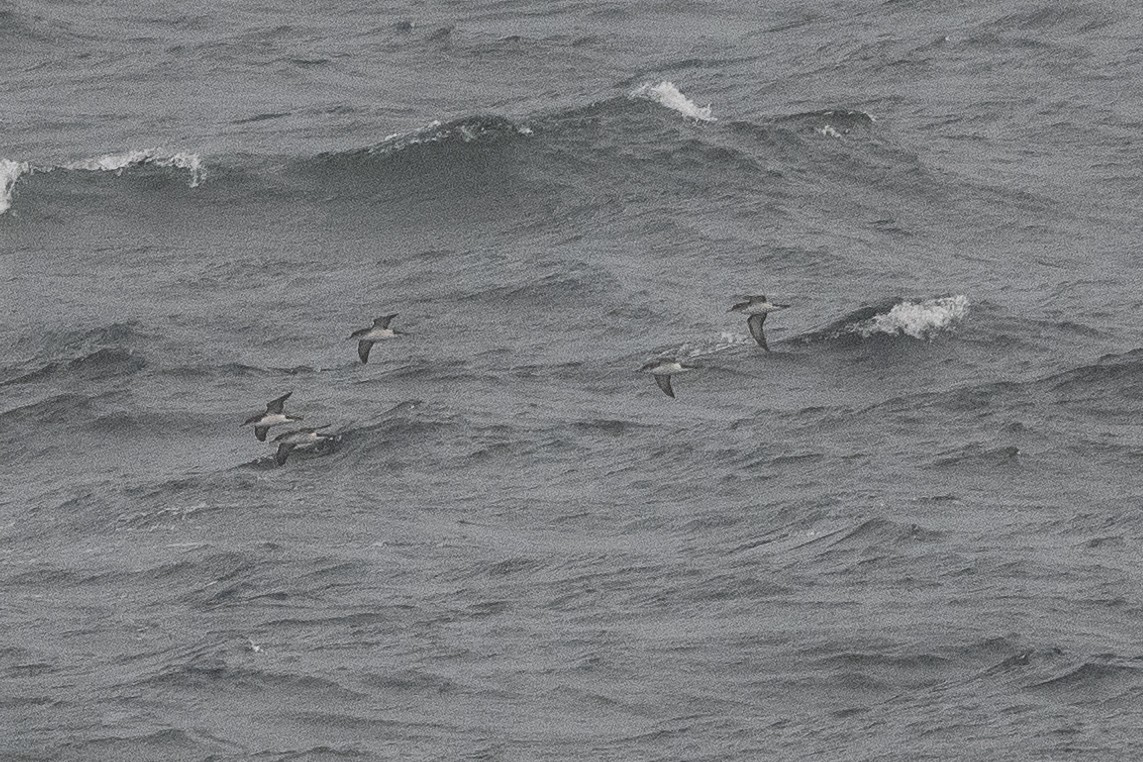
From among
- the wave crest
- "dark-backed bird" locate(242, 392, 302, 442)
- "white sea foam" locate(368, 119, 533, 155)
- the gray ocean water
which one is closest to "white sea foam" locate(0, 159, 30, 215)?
the gray ocean water

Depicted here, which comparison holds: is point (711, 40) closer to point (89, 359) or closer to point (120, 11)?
point (120, 11)

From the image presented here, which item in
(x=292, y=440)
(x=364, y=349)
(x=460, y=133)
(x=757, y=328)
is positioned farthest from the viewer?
(x=460, y=133)

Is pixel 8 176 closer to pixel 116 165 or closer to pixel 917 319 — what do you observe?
pixel 116 165

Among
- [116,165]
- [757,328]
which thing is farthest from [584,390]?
[116,165]

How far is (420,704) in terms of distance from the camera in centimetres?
3014

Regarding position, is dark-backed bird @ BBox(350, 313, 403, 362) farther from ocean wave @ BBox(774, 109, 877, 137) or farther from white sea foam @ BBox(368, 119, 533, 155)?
ocean wave @ BBox(774, 109, 877, 137)

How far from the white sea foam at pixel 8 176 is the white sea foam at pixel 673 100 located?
10.8 meters

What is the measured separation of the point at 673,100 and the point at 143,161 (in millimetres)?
9402

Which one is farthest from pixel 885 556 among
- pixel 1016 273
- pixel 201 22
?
pixel 201 22

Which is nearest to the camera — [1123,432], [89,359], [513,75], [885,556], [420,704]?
[420,704]

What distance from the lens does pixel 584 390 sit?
39.2 meters

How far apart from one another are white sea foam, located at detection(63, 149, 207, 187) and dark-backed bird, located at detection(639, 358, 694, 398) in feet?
49.7

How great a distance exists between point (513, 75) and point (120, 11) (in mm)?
12492

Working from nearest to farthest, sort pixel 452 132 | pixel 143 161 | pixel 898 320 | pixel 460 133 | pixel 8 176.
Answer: pixel 898 320, pixel 460 133, pixel 452 132, pixel 8 176, pixel 143 161
